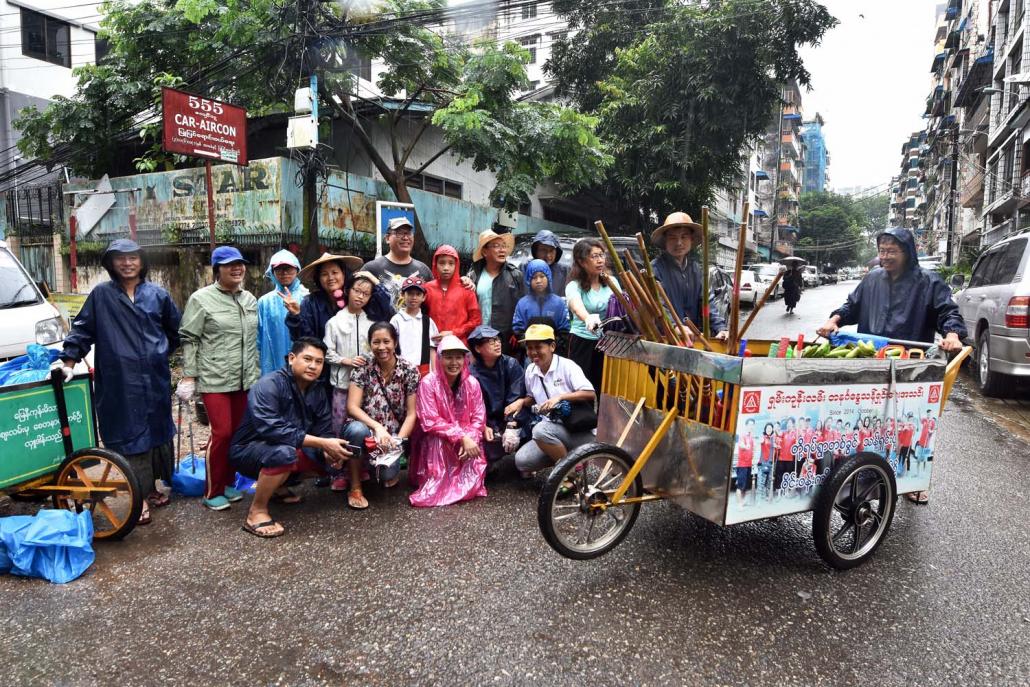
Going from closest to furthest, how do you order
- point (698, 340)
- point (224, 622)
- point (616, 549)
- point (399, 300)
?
point (224, 622) → point (616, 549) → point (698, 340) → point (399, 300)

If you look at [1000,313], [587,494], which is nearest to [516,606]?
[587,494]

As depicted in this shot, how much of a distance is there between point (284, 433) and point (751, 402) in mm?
2559

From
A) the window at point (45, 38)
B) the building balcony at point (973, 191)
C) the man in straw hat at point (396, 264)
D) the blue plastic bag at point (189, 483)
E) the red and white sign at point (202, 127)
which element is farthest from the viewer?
the building balcony at point (973, 191)

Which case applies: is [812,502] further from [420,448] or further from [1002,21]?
[1002,21]

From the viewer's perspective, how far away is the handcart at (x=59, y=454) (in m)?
3.42

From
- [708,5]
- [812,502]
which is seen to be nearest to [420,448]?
[812,502]

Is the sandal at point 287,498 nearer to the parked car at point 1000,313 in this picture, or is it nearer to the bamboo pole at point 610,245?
the bamboo pole at point 610,245

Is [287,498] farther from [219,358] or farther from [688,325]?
[688,325]

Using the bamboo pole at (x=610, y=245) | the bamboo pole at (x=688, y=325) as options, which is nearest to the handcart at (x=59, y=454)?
the bamboo pole at (x=610, y=245)

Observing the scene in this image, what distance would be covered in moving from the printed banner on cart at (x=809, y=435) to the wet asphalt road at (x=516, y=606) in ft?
Answer: 1.52

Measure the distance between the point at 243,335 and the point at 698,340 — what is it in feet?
9.35

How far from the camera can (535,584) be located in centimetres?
312

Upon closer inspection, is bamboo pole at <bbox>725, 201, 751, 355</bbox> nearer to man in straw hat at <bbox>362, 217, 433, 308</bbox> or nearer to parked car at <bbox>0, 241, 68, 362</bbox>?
man in straw hat at <bbox>362, 217, 433, 308</bbox>

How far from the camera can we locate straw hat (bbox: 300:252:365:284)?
4.64m
